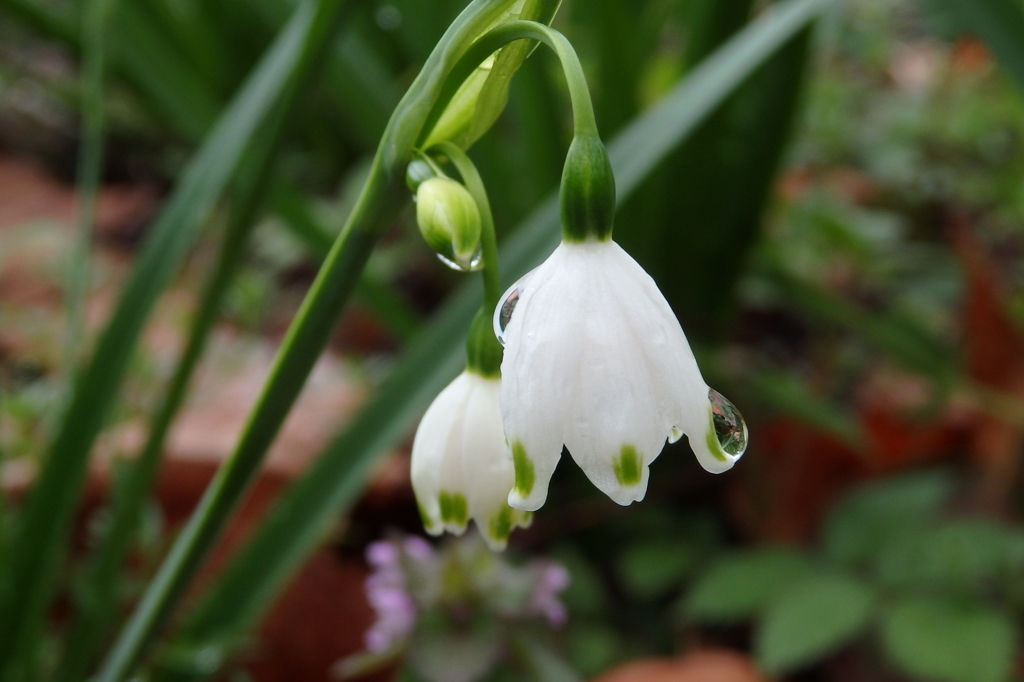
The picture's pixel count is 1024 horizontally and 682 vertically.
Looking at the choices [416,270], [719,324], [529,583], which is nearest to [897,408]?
[719,324]

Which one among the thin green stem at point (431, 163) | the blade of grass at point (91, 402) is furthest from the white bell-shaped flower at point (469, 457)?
the blade of grass at point (91, 402)

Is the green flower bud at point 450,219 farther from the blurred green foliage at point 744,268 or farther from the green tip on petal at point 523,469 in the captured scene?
the blurred green foliage at point 744,268

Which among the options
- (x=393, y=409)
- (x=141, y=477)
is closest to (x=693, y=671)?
(x=393, y=409)

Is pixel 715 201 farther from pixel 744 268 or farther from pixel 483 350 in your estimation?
pixel 483 350

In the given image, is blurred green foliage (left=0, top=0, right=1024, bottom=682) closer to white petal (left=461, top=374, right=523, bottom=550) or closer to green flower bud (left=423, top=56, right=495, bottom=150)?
green flower bud (left=423, top=56, right=495, bottom=150)

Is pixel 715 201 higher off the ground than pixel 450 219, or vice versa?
pixel 715 201

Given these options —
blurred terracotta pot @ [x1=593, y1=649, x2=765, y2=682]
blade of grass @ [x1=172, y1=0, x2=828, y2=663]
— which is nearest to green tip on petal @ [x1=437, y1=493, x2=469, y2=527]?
blade of grass @ [x1=172, y1=0, x2=828, y2=663]
